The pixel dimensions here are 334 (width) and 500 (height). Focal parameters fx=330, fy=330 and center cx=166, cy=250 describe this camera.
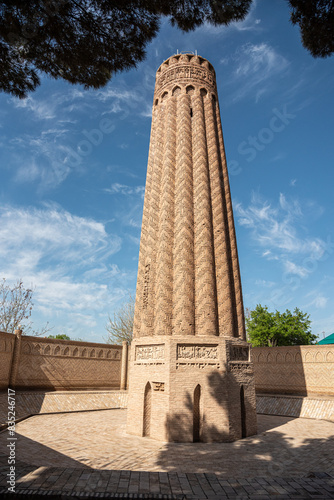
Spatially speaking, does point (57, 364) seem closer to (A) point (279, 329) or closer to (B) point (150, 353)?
(B) point (150, 353)

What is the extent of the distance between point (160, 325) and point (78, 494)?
6.38 metres

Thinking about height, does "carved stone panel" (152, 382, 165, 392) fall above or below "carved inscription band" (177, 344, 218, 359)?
below

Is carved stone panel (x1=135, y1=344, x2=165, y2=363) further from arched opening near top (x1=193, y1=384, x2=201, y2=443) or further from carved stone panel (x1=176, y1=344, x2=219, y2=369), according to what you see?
arched opening near top (x1=193, y1=384, x2=201, y2=443)

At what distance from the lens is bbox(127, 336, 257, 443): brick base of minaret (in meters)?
8.47

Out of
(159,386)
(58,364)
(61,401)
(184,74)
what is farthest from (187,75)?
(61,401)

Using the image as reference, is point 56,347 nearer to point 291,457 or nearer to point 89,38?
point 291,457

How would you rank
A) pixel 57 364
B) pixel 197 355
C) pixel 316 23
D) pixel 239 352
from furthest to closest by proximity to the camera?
1. pixel 57 364
2. pixel 239 352
3. pixel 197 355
4. pixel 316 23

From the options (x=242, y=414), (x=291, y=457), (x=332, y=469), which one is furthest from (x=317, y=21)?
(x=242, y=414)

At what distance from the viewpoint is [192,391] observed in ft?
28.4

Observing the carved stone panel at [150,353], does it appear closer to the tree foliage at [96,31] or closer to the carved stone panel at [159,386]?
the carved stone panel at [159,386]

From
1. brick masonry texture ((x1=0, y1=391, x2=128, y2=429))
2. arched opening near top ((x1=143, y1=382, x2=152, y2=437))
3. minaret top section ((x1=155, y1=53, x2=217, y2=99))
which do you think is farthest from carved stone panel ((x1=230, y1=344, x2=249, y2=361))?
minaret top section ((x1=155, y1=53, x2=217, y2=99))

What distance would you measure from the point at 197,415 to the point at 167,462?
233cm

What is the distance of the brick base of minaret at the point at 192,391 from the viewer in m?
8.47

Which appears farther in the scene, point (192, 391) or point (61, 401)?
point (61, 401)
